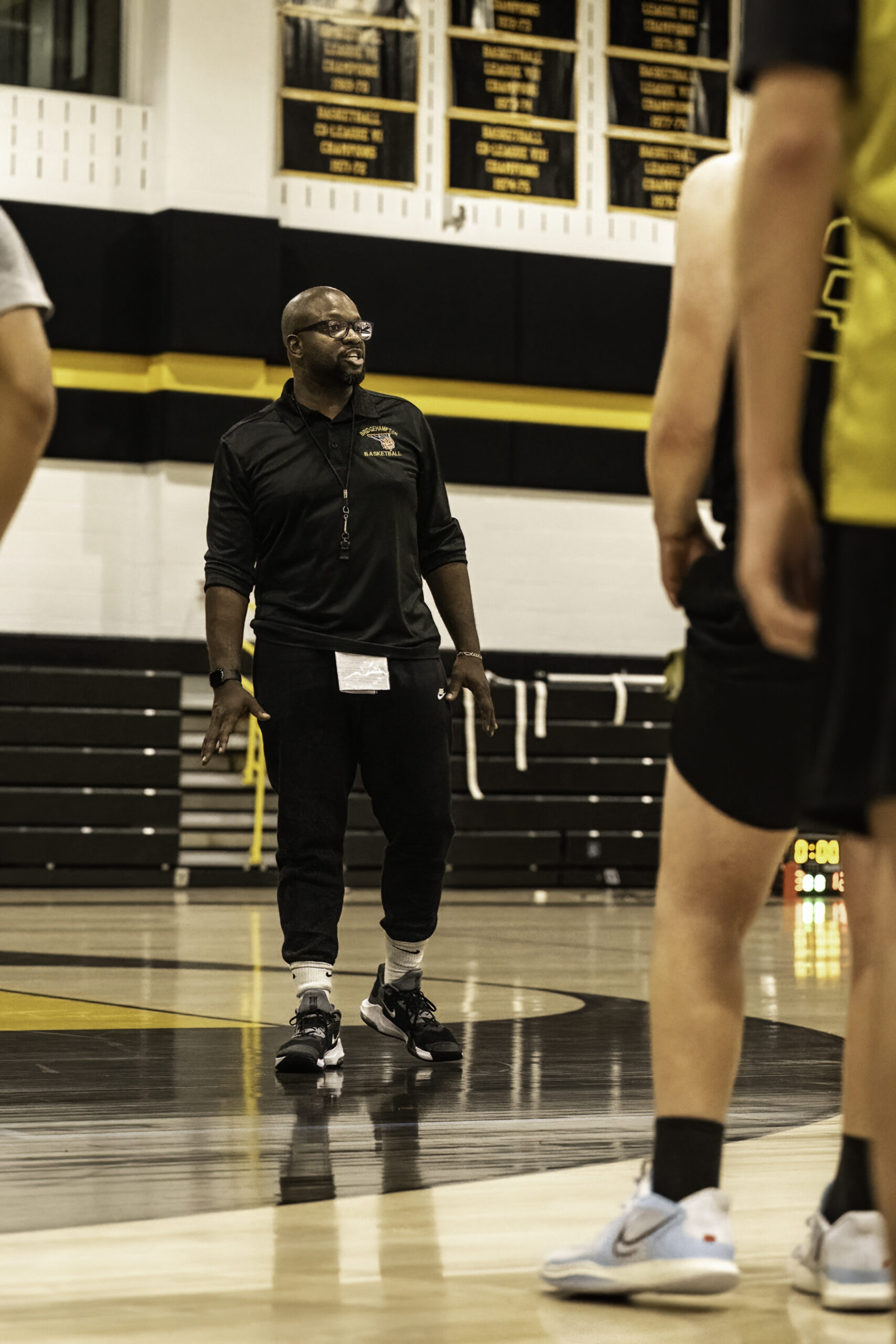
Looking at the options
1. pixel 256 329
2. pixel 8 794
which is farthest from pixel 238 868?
pixel 256 329

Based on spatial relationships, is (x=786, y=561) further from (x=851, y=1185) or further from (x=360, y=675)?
(x=360, y=675)

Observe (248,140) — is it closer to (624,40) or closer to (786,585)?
(624,40)

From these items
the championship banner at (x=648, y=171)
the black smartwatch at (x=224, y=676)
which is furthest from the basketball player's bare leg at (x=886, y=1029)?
the championship banner at (x=648, y=171)

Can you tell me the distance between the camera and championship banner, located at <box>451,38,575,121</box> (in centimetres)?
1243

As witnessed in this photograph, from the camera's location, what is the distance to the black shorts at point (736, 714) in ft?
7.06

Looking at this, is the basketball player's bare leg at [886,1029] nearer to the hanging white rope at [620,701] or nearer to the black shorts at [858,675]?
the black shorts at [858,675]

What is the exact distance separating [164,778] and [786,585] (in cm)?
976

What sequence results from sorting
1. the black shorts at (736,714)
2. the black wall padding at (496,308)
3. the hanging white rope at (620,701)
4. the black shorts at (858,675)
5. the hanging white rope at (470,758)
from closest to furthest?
the black shorts at (858,675), the black shorts at (736,714), the hanging white rope at (470,758), the hanging white rope at (620,701), the black wall padding at (496,308)

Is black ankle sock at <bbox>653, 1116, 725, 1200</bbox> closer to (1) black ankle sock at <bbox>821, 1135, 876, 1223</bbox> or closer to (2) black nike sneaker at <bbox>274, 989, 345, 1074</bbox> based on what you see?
(1) black ankle sock at <bbox>821, 1135, 876, 1223</bbox>

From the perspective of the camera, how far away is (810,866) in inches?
435

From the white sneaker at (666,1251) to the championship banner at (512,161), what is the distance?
10.8m

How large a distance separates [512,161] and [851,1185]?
36.0 feet

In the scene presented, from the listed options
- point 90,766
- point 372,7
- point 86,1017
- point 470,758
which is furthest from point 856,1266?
point 372,7

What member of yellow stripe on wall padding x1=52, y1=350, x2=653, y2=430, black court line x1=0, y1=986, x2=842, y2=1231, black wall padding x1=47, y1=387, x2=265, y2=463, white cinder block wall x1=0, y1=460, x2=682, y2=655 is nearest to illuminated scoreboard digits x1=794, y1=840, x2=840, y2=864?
white cinder block wall x1=0, y1=460, x2=682, y2=655
